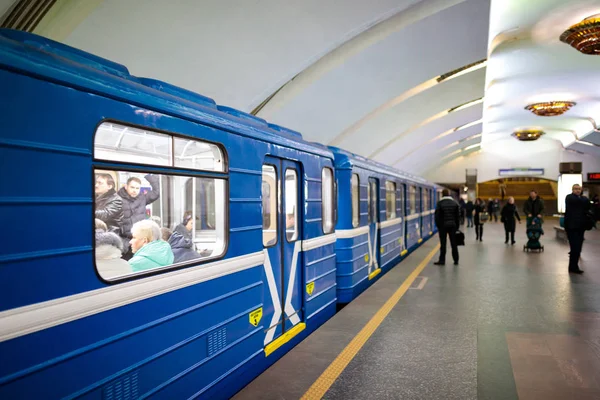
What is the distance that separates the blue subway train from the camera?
7.11ft

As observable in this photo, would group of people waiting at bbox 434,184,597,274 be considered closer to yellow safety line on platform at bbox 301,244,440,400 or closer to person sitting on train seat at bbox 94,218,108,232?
yellow safety line on platform at bbox 301,244,440,400

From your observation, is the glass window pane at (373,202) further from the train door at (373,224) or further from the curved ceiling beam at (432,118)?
the curved ceiling beam at (432,118)

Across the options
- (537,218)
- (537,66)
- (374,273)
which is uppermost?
(537,66)

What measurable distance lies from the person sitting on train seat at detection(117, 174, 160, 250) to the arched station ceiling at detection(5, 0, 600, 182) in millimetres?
4141

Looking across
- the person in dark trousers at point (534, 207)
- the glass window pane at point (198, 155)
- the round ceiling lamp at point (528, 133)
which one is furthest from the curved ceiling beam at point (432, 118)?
the glass window pane at point (198, 155)

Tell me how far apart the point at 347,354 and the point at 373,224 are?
4.44 m

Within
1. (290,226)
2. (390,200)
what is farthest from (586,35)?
(290,226)

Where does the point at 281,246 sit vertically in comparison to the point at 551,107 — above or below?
below

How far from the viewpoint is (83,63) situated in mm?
2836

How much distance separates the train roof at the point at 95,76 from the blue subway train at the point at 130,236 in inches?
0.4

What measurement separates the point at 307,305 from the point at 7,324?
153 inches

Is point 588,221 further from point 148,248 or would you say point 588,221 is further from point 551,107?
point 551,107

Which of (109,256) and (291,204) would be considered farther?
(291,204)

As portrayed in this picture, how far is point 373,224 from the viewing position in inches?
361
